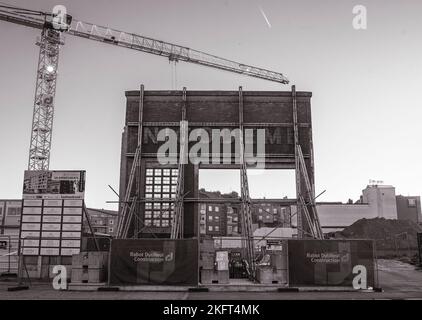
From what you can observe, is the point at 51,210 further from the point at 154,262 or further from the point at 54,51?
the point at 54,51

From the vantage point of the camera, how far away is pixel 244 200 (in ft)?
107

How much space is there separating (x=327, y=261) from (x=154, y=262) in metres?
8.64

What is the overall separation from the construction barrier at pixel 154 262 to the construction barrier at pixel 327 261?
502 centimetres

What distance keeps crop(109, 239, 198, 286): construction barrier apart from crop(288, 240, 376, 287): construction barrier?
5018 millimetres

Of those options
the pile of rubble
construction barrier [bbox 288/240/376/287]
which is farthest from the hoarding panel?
the pile of rubble

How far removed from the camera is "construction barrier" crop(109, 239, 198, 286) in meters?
23.1

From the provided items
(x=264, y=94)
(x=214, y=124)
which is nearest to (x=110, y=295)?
(x=214, y=124)

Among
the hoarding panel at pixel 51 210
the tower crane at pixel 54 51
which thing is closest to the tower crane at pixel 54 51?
the tower crane at pixel 54 51

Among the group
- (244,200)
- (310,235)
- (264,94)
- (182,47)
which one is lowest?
(310,235)

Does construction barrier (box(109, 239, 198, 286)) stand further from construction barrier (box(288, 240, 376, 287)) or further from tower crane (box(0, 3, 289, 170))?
tower crane (box(0, 3, 289, 170))

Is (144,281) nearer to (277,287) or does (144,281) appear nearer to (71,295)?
(71,295)

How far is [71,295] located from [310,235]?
1689 centimetres

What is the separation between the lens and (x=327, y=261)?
912 inches

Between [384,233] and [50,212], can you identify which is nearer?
[50,212]
